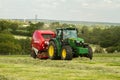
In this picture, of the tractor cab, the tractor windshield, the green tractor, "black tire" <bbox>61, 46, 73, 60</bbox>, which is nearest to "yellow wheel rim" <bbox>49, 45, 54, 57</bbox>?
the green tractor

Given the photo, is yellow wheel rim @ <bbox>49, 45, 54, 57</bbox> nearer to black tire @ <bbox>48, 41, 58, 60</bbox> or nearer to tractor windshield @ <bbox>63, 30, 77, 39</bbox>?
black tire @ <bbox>48, 41, 58, 60</bbox>

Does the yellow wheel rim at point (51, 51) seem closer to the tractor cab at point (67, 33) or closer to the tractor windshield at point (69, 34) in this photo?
the tractor cab at point (67, 33)

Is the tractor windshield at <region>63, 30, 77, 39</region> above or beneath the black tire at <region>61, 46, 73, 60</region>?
above

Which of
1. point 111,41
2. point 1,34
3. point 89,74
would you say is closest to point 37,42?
point 89,74

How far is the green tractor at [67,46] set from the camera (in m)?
26.5

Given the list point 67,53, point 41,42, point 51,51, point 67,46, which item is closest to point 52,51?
point 51,51

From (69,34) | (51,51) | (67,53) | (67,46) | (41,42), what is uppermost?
(69,34)

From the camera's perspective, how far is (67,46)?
87.7ft

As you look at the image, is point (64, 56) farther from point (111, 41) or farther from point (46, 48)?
point (111, 41)

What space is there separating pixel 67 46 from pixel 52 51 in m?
2.09

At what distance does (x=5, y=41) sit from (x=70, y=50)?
78883mm

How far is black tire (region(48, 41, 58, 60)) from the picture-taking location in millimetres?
27750

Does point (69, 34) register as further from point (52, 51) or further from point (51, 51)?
point (51, 51)

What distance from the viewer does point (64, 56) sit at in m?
26.8
